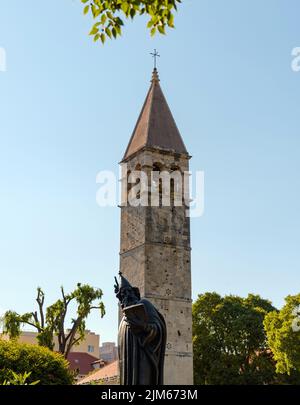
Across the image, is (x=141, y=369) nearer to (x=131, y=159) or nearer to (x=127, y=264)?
(x=127, y=264)

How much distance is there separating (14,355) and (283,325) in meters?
16.1

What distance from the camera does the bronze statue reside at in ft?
22.5

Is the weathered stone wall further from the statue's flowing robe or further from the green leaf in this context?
the green leaf

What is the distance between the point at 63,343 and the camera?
29.9 m

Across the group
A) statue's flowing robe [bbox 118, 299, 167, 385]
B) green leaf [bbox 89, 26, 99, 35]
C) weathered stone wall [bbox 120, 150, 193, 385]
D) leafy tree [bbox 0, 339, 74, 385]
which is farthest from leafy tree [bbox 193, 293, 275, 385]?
green leaf [bbox 89, 26, 99, 35]

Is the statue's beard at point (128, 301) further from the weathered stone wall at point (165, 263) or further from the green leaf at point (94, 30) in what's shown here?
the weathered stone wall at point (165, 263)

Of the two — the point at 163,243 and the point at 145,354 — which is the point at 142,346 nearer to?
the point at 145,354

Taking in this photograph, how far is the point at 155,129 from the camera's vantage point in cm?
3703

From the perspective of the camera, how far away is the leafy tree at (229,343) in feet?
121

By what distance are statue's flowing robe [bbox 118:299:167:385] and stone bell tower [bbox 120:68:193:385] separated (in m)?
25.3

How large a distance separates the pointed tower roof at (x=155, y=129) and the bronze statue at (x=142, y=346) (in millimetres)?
29028
